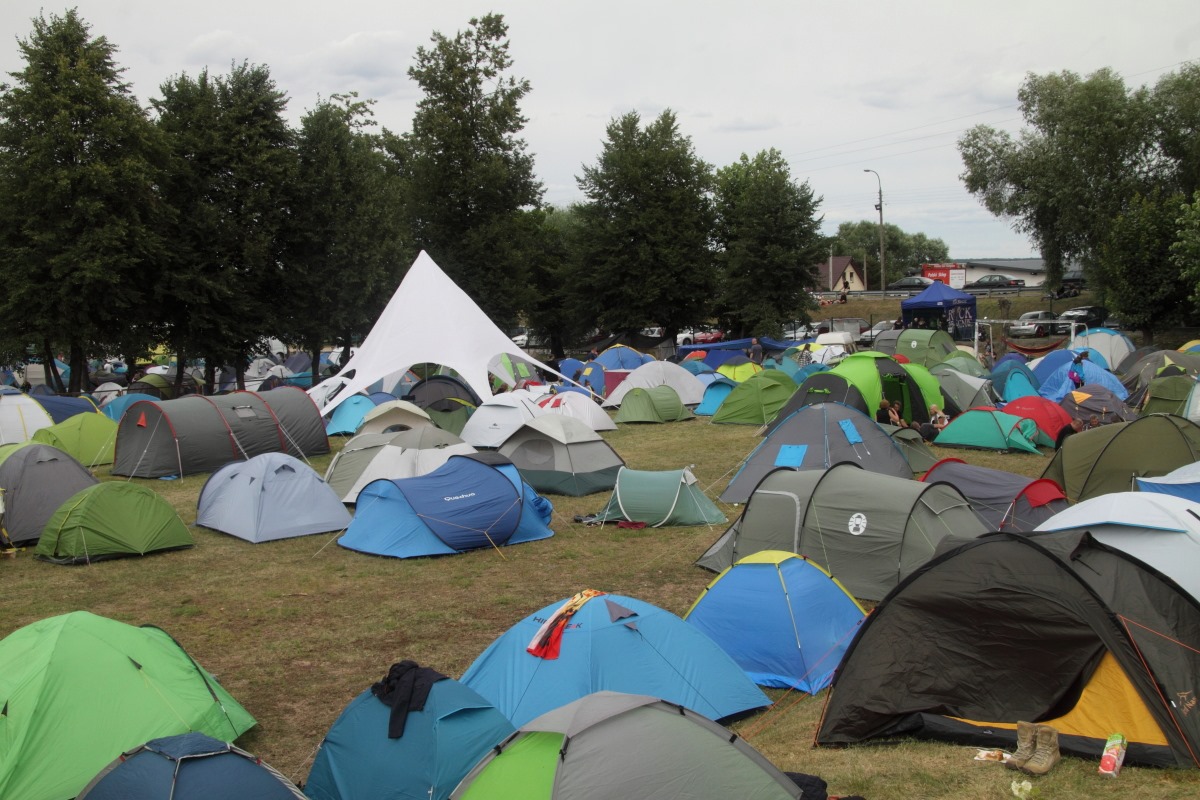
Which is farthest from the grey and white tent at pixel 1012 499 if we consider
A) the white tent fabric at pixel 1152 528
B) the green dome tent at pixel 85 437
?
the green dome tent at pixel 85 437

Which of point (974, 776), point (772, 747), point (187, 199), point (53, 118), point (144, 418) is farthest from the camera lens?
point (187, 199)

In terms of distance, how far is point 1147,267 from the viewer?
3347cm

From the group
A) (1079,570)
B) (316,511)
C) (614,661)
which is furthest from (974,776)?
(316,511)

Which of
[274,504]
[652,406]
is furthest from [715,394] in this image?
[274,504]

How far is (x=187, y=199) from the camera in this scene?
29.5 m

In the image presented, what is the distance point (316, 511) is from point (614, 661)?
7.92m

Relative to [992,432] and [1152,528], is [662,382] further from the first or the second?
[1152,528]

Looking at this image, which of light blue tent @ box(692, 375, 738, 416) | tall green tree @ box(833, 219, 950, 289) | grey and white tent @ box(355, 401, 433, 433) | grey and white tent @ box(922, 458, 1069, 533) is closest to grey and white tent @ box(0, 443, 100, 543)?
grey and white tent @ box(355, 401, 433, 433)

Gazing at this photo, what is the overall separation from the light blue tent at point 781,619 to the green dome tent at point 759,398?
15.2 metres

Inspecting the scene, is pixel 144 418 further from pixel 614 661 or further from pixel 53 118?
pixel 614 661

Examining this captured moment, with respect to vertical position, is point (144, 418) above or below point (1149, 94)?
below

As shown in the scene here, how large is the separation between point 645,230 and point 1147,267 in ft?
63.3

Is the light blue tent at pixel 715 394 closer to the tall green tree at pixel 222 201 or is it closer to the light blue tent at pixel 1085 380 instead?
the light blue tent at pixel 1085 380

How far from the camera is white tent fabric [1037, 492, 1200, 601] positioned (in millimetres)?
7746
